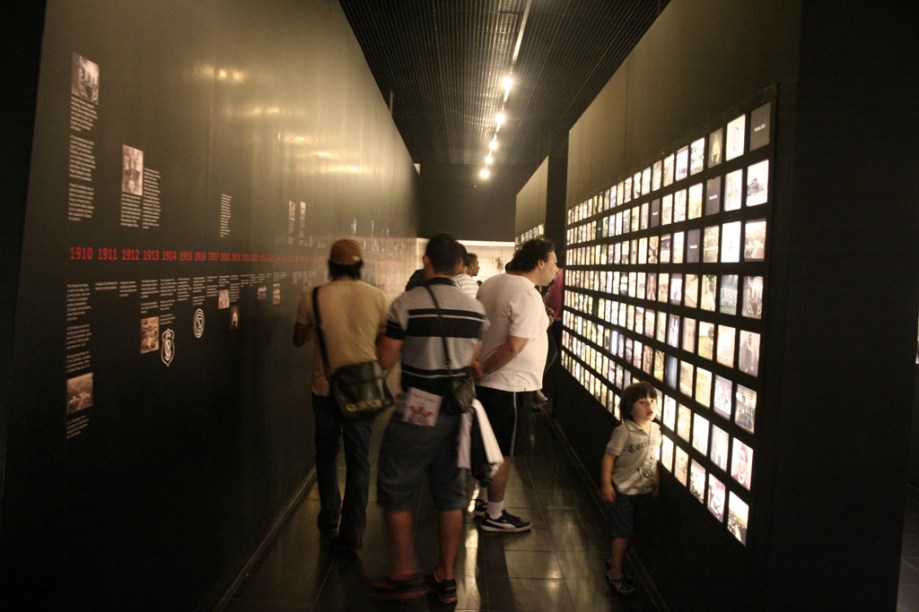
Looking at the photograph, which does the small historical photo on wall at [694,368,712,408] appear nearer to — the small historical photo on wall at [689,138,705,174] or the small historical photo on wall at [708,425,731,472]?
the small historical photo on wall at [708,425,731,472]

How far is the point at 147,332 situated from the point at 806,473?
93.1 inches

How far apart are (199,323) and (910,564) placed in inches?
182

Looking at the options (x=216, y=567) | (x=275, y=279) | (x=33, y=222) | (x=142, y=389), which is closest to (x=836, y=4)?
(x=33, y=222)

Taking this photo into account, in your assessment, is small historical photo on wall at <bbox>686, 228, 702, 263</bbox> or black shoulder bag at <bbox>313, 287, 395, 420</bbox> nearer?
small historical photo on wall at <bbox>686, 228, 702, 263</bbox>

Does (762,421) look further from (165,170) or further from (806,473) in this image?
(165,170)

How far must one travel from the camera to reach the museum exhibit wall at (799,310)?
2.30 metres

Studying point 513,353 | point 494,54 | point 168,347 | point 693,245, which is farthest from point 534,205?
point 168,347

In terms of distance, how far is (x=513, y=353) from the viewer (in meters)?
3.88

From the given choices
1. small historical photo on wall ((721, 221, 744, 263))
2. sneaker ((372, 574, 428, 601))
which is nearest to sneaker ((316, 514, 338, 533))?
sneaker ((372, 574, 428, 601))

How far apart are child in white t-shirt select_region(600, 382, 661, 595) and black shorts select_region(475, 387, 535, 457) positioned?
74 centimetres

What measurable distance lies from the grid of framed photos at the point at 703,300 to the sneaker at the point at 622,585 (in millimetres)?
676

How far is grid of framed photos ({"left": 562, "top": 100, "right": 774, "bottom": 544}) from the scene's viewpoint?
2611mm

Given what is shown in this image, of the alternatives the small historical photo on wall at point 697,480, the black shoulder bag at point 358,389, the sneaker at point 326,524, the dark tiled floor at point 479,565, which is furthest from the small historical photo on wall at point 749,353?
the sneaker at point 326,524

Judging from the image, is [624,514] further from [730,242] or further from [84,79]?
[84,79]
